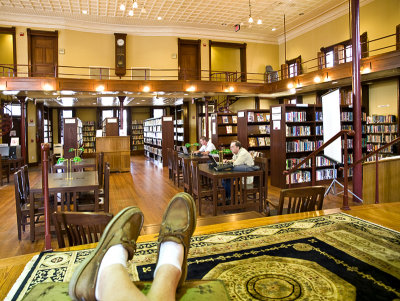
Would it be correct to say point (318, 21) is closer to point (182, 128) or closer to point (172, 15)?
point (172, 15)

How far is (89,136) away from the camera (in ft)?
58.9

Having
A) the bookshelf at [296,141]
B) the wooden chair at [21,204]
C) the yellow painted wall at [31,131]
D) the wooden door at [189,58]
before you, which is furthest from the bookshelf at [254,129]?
the yellow painted wall at [31,131]

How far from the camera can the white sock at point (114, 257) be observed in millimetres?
1238

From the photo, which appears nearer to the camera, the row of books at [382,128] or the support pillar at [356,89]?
the support pillar at [356,89]

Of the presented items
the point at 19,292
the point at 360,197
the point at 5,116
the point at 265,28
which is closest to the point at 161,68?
the point at 265,28

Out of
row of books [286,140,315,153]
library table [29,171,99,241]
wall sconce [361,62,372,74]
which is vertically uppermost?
wall sconce [361,62,372,74]

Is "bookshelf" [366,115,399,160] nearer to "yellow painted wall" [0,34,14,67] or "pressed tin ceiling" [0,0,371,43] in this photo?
"pressed tin ceiling" [0,0,371,43]

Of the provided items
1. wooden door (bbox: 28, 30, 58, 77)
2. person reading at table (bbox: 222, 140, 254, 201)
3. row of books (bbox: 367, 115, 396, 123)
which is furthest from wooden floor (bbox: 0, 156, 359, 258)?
wooden door (bbox: 28, 30, 58, 77)

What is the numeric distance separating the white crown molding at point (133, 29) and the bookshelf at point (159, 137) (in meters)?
4.42

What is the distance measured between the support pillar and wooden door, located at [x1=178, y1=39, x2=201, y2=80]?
10601 mm

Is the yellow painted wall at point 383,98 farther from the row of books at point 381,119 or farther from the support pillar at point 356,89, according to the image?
the support pillar at point 356,89

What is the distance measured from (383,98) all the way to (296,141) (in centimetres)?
463

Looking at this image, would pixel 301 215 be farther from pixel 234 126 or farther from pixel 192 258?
pixel 234 126

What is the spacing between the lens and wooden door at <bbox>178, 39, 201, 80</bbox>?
608 inches
